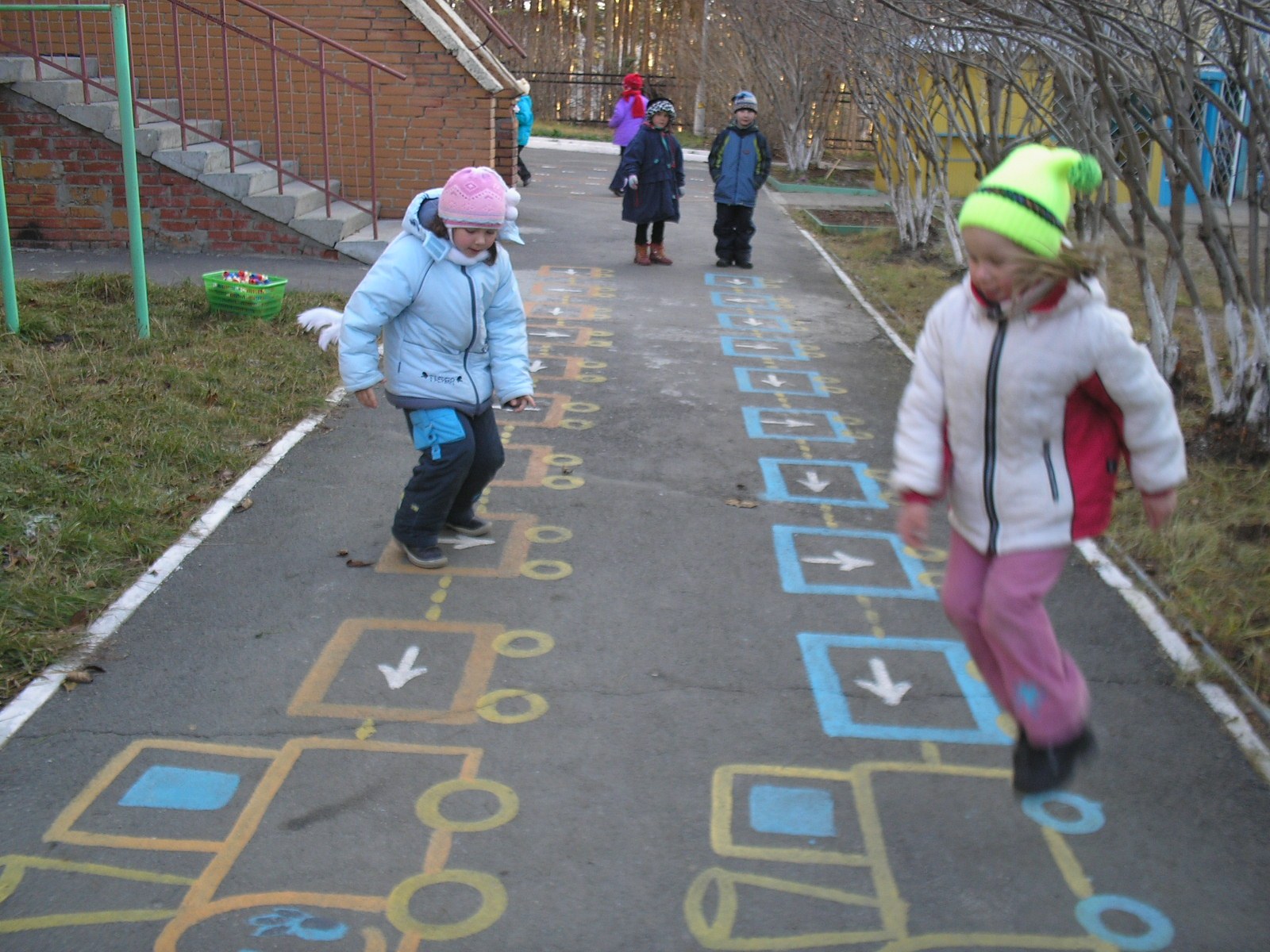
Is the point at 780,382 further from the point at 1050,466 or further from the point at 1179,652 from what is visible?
the point at 1050,466

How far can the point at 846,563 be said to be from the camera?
15.7 feet

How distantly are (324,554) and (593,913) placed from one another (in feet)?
7.78

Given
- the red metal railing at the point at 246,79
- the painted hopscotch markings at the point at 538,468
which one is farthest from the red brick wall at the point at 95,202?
the painted hopscotch markings at the point at 538,468

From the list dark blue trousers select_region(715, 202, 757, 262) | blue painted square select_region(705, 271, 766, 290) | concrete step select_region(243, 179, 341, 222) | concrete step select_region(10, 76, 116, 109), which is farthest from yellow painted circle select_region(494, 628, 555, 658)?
concrete step select_region(10, 76, 116, 109)

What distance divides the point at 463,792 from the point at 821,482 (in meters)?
3.04

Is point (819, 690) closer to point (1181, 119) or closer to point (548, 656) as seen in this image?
point (548, 656)

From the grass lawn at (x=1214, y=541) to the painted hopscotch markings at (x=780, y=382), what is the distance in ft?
6.97

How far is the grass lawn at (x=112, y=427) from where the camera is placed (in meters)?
4.16

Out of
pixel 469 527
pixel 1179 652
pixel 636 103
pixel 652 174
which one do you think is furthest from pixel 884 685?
pixel 636 103

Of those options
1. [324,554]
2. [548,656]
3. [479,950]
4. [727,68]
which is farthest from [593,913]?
[727,68]

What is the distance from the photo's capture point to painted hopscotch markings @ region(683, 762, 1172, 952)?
2680 mm

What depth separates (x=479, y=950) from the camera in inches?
102

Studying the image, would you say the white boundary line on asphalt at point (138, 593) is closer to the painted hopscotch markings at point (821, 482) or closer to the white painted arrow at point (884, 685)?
the painted hopscotch markings at point (821, 482)

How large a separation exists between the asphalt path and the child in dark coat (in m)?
6.24
